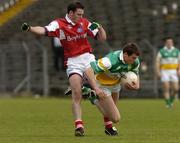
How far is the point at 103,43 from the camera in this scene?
3444 centimetres

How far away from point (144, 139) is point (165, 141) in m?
0.50

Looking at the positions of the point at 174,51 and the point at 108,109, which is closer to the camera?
the point at 108,109

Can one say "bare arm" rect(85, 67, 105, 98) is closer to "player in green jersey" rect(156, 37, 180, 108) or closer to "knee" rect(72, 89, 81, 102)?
"knee" rect(72, 89, 81, 102)

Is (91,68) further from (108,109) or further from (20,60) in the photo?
(20,60)

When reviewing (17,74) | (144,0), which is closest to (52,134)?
(17,74)

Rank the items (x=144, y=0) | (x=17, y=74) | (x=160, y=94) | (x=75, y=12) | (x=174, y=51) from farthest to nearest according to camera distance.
Answer: (x=144, y=0)
(x=17, y=74)
(x=160, y=94)
(x=174, y=51)
(x=75, y=12)

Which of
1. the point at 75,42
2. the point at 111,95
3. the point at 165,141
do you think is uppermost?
the point at 75,42

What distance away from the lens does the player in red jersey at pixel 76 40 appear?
12.2 meters

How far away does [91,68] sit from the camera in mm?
12375

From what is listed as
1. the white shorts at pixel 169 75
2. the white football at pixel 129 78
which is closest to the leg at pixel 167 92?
the white shorts at pixel 169 75

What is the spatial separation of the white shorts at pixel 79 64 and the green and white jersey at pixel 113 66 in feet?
1.03

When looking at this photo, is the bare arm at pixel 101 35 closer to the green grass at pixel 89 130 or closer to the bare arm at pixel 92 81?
the bare arm at pixel 92 81

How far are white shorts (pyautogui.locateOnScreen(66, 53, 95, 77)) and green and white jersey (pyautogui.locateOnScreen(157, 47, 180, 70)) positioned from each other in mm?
12267

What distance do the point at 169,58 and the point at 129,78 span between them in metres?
13.2
